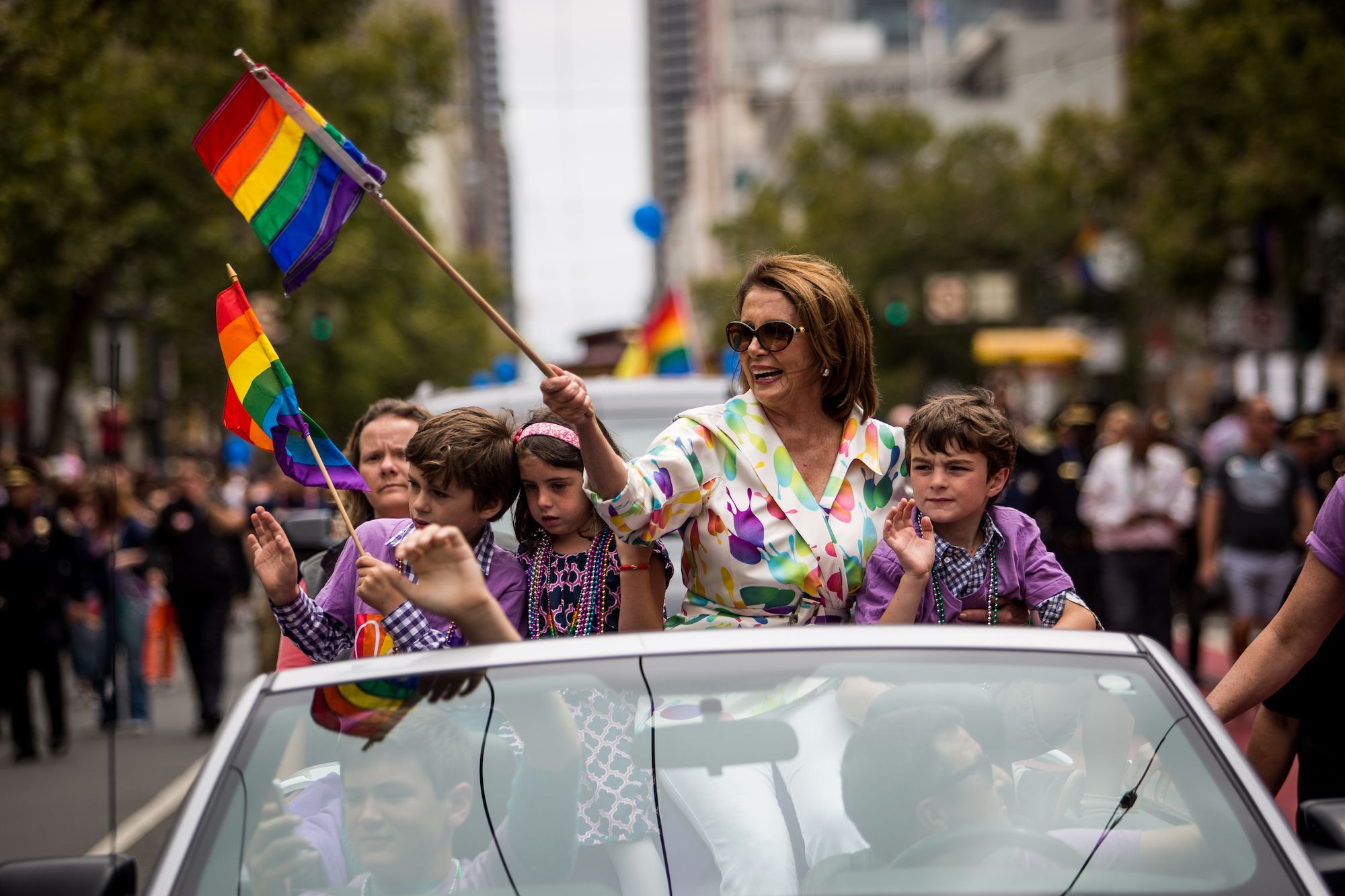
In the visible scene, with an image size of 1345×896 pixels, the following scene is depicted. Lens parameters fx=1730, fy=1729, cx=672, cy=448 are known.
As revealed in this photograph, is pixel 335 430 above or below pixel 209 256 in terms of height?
below

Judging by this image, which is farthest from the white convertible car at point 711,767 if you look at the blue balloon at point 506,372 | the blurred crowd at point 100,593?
the blue balloon at point 506,372

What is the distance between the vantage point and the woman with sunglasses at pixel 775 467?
3.67m

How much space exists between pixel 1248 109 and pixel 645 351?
46.3 feet

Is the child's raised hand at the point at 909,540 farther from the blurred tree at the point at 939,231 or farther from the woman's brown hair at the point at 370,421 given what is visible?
the blurred tree at the point at 939,231

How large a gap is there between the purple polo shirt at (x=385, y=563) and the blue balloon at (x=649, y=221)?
1300 centimetres

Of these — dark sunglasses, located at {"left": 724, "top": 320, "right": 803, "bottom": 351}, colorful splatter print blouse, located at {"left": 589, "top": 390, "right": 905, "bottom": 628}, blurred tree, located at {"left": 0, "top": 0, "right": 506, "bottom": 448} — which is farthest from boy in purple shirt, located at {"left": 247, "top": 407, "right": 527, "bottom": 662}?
blurred tree, located at {"left": 0, "top": 0, "right": 506, "bottom": 448}

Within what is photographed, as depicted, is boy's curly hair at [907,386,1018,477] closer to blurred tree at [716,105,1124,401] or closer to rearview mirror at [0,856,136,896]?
rearview mirror at [0,856,136,896]

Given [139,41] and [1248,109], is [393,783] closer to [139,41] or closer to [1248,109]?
[139,41]

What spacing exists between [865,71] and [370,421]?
108085mm

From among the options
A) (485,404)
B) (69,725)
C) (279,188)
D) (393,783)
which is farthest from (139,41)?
(393,783)

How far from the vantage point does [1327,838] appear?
2.69 m

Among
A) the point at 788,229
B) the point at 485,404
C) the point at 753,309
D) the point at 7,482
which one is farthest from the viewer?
the point at 788,229

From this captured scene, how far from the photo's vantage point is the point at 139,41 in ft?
46.1

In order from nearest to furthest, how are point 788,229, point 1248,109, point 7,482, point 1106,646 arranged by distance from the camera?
point 1106,646
point 7,482
point 1248,109
point 788,229
